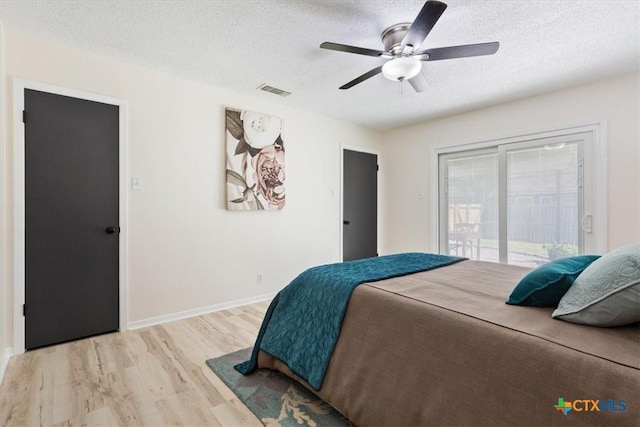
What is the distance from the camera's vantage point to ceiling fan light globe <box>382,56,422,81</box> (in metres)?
2.09

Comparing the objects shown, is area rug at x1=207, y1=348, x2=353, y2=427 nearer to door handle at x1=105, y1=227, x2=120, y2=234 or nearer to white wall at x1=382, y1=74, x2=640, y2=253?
door handle at x1=105, y1=227, x2=120, y2=234

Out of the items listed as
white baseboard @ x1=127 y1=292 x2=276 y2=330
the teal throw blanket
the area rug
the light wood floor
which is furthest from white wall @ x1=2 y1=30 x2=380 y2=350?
the teal throw blanket

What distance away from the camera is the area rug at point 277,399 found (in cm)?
158

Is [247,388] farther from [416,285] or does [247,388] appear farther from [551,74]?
[551,74]

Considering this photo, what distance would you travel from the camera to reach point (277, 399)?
5.74ft

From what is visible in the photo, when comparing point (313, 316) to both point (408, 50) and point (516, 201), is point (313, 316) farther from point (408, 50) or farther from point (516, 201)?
point (516, 201)

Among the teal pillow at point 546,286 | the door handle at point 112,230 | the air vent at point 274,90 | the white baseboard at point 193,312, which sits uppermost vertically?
the air vent at point 274,90

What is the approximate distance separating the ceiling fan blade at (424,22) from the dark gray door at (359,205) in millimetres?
2710

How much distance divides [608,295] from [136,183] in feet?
10.9

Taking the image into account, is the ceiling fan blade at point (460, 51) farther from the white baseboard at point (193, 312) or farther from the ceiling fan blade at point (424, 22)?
the white baseboard at point (193, 312)

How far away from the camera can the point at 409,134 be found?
479 cm

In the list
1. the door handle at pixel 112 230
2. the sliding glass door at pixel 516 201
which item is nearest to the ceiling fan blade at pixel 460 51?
the sliding glass door at pixel 516 201

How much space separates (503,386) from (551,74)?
318cm

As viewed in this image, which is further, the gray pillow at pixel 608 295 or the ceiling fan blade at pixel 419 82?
the ceiling fan blade at pixel 419 82
